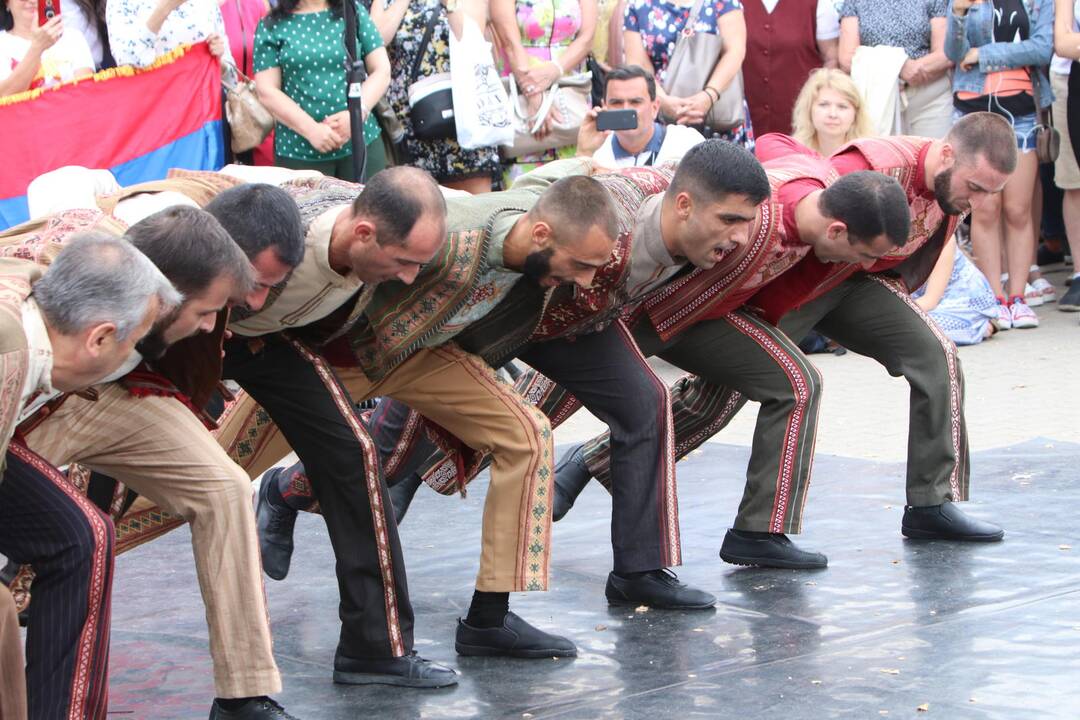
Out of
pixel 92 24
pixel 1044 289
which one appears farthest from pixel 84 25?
pixel 1044 289

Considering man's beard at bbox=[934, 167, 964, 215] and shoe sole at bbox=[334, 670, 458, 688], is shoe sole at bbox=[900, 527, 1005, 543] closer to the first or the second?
man's beard at bbox=[934, 167, 964, 215]

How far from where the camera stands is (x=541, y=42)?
25.1 feet

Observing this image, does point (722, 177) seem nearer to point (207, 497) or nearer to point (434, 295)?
point (434, 295)

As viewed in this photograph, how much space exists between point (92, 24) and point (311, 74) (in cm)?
99

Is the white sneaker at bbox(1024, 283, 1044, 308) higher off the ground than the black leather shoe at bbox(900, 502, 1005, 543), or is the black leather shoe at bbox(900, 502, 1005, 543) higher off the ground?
the black leather shoe at bbox(900, 502, 1005, 543)

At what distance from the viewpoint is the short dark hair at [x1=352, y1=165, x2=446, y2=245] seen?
3.73 m

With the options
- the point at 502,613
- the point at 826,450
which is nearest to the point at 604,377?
the point at 502,613

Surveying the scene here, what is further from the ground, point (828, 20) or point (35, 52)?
point (35, 52)

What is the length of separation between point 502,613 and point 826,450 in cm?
256

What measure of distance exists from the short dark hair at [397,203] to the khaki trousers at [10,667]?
119 cm

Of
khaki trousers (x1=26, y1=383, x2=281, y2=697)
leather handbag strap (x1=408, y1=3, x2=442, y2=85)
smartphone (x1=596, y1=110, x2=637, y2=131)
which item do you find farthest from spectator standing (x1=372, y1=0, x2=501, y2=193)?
khaki trousers (x1=26, y1=383, x2=281, y2=697)

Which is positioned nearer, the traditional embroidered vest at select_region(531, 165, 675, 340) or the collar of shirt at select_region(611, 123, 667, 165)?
the traditional embroidered vest at select_region(531, 165, 675, 340)

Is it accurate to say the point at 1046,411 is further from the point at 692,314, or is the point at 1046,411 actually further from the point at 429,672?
the point at 429,672

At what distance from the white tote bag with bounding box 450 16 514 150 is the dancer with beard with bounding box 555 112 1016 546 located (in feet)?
7.90
